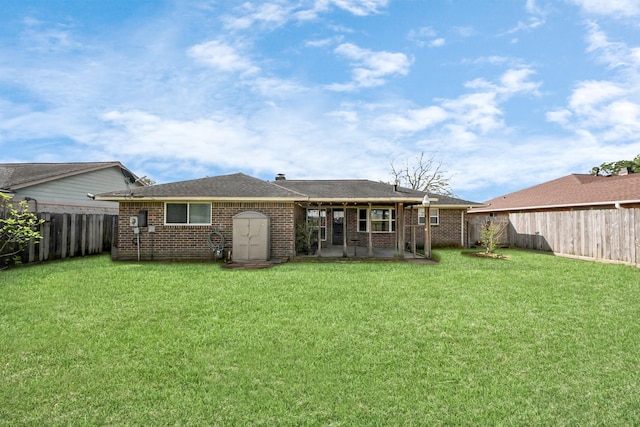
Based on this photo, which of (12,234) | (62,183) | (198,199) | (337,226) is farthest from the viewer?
(337,226)

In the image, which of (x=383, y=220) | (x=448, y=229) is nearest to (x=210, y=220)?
(x=383, y=220)

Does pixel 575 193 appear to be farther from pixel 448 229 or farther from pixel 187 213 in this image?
pixel 187 213

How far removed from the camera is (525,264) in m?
11.3

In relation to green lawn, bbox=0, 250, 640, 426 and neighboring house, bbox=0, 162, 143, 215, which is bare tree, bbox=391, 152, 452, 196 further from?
green lawn, bbox=0, 250, 640, 426

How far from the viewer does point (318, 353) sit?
4.33 meters

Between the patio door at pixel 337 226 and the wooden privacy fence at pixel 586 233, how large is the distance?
8930mm

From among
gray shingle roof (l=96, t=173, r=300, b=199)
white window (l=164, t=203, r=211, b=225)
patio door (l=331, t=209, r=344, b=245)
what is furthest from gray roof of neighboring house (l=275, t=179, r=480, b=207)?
white window (l=164, t=203, r=211, b=225)

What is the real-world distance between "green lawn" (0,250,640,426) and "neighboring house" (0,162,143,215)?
905cm

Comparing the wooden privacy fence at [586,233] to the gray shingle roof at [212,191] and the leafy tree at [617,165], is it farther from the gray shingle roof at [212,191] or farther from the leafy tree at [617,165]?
the leafy tree at [617,165]

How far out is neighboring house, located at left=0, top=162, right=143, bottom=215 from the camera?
588 inches

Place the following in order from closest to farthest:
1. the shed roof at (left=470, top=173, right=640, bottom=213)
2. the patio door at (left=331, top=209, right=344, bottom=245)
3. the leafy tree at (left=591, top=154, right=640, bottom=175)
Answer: the shed roof at (left=470, top=173, right=640, bottom=213) < the patio door at (left=331, top=209, right=344, bottom=245) < the leafy tree at (left=591, top=154, right=640, bottom=175)

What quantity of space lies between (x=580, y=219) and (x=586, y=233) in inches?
26.7

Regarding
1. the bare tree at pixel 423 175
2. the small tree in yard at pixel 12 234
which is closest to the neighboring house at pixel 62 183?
the small tree in yard at pixel 12 234

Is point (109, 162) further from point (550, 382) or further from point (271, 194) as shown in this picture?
point (550, 382)
